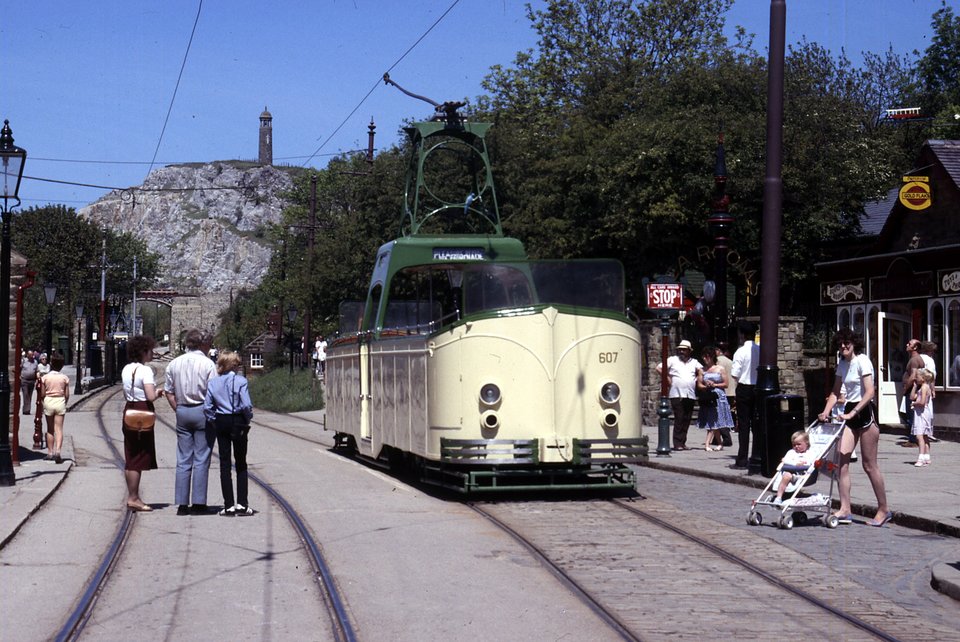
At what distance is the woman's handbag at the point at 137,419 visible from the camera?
12727 millimetres

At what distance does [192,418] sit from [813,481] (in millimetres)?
5821

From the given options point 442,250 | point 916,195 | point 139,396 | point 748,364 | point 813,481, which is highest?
point 916,195

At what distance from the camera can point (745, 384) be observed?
17.8 metres

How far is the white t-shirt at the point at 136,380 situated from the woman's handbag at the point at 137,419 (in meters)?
0.12

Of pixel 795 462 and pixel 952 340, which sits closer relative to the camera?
pixel 795 462

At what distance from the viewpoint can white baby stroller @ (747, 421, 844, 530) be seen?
473 inches

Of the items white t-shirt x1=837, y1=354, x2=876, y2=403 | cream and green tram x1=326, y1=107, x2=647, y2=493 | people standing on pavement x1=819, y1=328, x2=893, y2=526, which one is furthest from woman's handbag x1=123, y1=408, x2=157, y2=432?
white t-shirt x1=837, y1=354, x2=876, y2=403

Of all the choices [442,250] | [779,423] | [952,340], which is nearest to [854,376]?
[779,423]

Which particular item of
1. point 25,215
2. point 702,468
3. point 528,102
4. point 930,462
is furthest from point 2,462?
point 25,215

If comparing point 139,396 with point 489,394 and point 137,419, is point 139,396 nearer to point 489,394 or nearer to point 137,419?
point 137,419

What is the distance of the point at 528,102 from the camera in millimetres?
55281

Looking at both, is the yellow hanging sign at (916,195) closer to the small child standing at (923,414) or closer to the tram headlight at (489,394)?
the small child standing at (923,414)

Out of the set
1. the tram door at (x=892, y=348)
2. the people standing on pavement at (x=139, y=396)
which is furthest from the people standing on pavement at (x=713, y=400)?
the people standing on pavement at (x=139, y=396)

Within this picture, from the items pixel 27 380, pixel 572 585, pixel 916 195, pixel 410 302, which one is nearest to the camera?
pixel 572 585
